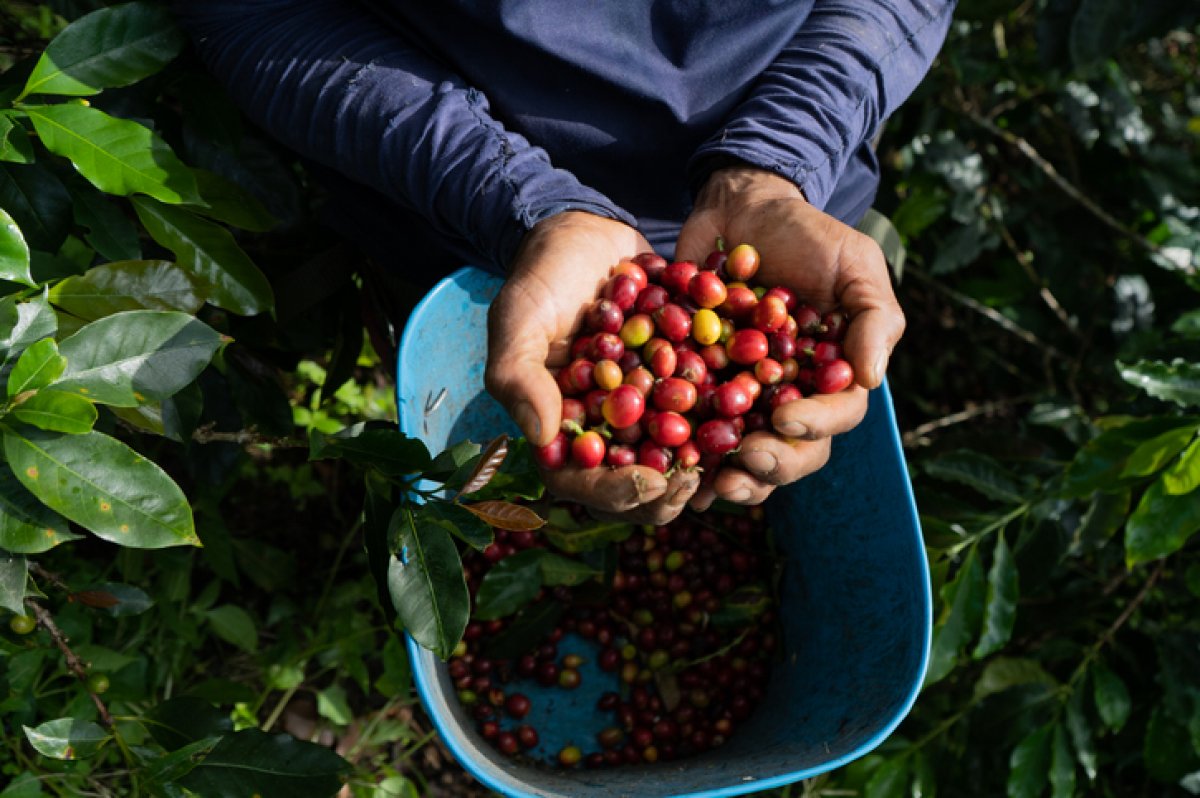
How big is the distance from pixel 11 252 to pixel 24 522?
36 cm

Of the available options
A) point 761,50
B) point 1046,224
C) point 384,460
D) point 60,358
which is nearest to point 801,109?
point 761,50

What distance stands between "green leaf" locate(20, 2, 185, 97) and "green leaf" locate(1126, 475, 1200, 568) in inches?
76.0

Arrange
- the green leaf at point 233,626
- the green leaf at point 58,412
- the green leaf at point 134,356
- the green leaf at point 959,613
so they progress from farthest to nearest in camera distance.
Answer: the green leaf at point 233,626 < the green leaf at point 959,613 < the green leaf at point 134,356 < the green leaf at point 58,412

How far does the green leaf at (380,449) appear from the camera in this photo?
1.38m

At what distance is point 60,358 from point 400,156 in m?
0.64

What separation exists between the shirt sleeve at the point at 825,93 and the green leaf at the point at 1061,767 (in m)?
1.42

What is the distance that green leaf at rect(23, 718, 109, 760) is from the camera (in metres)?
1.42

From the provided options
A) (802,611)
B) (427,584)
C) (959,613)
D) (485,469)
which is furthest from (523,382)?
(959,613)

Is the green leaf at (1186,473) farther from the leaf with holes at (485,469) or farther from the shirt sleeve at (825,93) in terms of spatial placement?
the leaf with holes at (485,469)

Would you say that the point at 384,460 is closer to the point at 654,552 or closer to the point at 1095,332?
the point at 654,552

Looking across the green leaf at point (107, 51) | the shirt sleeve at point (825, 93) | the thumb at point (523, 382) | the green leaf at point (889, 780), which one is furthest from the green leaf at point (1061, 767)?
the green leaf at point (107, 51)

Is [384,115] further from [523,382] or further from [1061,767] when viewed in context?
[1061,767]

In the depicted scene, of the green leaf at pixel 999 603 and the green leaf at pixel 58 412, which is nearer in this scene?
the green leaf at pixel 58 412

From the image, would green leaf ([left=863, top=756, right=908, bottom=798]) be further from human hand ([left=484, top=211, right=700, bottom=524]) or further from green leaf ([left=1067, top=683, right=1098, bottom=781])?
human hand ([left=484, top=211, right=700, bottom=524])
